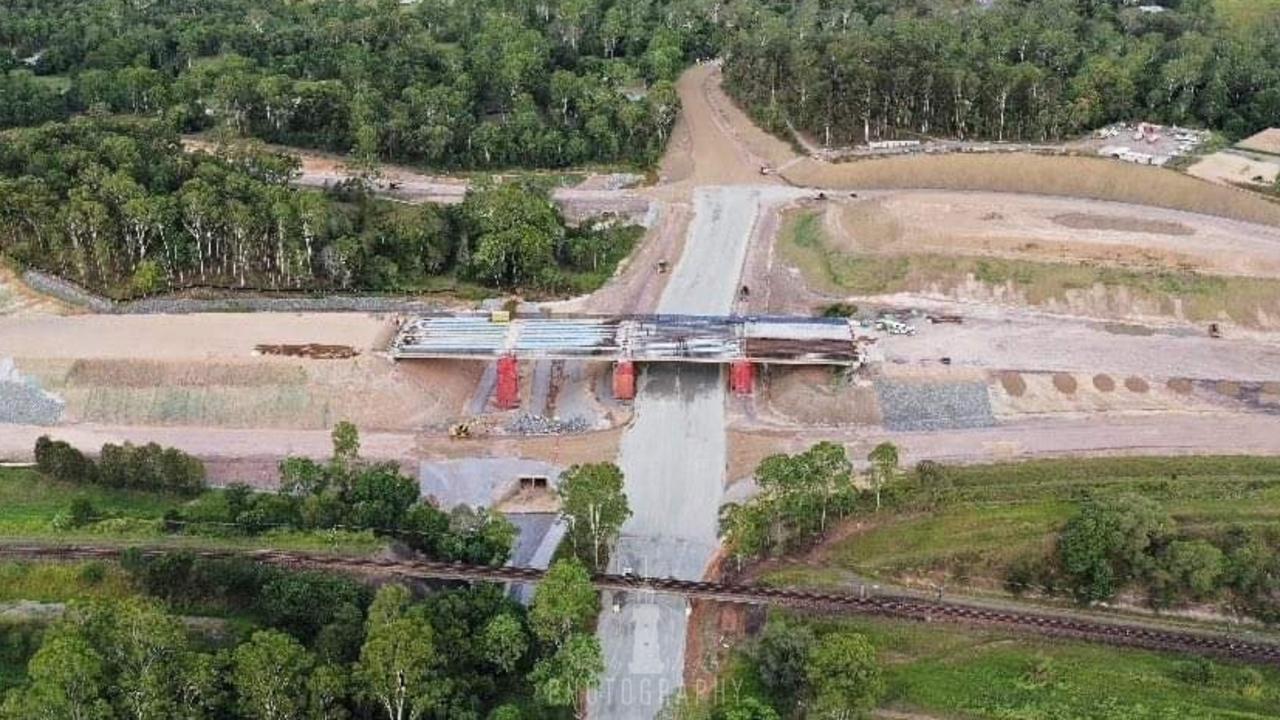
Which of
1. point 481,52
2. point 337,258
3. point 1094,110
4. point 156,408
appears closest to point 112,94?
point 481,52

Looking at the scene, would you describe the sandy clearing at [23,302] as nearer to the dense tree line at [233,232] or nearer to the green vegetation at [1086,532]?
the dense tree line at [233,232]

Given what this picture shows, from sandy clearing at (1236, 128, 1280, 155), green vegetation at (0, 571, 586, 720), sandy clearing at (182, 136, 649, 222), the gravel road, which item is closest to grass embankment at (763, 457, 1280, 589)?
the gravel road

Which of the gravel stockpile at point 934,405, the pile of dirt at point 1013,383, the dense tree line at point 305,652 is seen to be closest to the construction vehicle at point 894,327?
the gravel stockpile at point 934,405

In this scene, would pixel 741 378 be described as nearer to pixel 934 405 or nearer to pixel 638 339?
pixel 638 339

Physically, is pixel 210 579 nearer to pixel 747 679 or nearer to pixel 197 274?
pixel 747 679

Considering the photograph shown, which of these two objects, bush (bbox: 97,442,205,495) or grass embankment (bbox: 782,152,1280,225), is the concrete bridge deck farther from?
grass embankment (bbox: 782,152,1280,225)

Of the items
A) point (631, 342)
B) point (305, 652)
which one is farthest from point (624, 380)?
point (305, 652)
